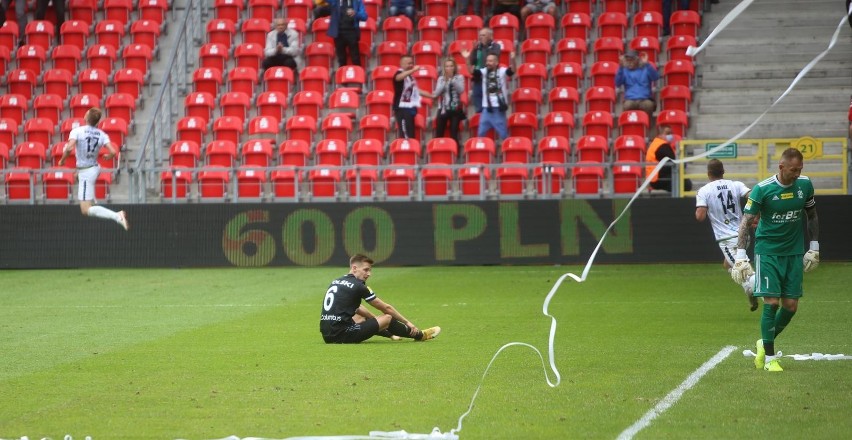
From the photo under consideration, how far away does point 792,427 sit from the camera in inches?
319

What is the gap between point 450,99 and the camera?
25172 millimetres

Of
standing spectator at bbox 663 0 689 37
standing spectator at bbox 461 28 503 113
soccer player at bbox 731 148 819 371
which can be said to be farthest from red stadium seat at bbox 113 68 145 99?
soccer player at bbox 731 148 819 371

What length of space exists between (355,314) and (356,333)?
0.34 metres

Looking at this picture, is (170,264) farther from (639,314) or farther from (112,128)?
(639,314)

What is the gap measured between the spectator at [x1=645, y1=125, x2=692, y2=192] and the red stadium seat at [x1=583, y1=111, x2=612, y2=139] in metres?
1.85

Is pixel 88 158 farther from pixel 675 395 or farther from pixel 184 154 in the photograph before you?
pixel 675 395

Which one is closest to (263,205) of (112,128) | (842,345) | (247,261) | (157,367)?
(247,261)

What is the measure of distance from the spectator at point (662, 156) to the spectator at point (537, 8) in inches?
226

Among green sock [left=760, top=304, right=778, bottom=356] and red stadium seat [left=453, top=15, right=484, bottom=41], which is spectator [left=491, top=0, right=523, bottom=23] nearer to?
red stadium seat [left=453, top=15, right=484, bottom=41]

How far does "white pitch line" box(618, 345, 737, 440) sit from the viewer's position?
8118 mm

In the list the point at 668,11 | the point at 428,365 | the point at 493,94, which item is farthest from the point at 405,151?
the point at 428,365

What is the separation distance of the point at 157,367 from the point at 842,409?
6.32 meters

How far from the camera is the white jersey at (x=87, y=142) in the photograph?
21.4 metres

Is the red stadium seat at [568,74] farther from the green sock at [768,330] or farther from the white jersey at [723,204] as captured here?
the green sock at [768,330]
